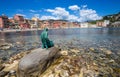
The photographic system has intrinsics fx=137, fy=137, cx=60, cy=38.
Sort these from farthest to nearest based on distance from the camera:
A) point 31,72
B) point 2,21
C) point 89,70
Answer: point 2,21, point 89,70, point 31,72

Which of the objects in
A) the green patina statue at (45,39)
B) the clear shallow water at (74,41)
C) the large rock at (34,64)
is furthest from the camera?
the clear shallow water at (74,41)

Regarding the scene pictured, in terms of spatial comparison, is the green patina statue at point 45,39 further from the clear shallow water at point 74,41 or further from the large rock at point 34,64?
the clear shallow water at point 74,41

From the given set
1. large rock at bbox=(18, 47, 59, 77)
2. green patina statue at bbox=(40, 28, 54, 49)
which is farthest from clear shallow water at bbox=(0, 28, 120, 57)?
large rock at bbox=(18, 47, 59, 77)

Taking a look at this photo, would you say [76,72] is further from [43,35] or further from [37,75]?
[43,35]

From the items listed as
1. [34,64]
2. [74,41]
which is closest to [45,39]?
[34,64]

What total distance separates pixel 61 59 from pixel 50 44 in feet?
6.77

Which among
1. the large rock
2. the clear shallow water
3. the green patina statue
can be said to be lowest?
the clear shallow water

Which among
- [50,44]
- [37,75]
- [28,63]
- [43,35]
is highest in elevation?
[43,35]

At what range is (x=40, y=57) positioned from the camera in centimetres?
1279

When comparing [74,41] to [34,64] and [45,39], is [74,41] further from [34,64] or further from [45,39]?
[34,64]

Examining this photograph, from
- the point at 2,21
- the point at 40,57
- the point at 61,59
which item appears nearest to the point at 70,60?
the point at 61,59

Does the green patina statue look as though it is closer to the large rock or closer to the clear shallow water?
the large rock

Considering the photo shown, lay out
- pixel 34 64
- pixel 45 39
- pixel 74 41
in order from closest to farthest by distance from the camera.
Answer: pixel 34 64 → pixel 45 39 → pixel 74 41

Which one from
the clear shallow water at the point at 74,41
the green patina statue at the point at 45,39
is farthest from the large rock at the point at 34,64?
the clear shallow water at the point at 74,41
